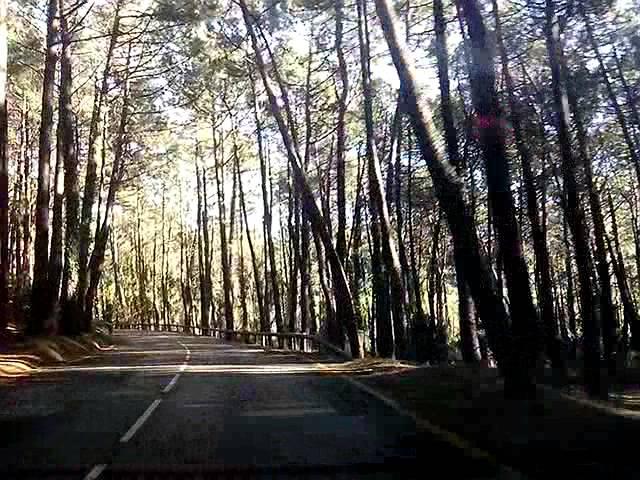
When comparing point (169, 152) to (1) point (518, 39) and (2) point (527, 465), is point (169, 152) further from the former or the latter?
(2) point (527, 465)

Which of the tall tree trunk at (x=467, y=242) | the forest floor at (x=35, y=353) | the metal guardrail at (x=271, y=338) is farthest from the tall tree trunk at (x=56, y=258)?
the tall tree trunk at (x=467, y=242)

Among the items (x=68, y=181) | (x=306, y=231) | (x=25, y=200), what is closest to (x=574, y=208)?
(x=306, y=231)

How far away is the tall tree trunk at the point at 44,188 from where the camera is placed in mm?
25859

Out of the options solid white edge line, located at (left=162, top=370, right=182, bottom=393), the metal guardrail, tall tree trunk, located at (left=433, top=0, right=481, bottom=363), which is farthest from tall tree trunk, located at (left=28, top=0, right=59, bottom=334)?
tall tree trunk, located at (left=433, top=0, right=481, bottom=363)

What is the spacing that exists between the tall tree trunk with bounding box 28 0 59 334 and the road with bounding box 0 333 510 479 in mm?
7491

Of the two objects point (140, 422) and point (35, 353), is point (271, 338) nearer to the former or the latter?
point (35, 353)

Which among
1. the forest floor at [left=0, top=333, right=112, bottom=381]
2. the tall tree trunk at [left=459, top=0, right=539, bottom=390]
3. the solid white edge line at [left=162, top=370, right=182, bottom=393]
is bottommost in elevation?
the solid white edge line at [left=162, top=370, right=182, bottom=393]

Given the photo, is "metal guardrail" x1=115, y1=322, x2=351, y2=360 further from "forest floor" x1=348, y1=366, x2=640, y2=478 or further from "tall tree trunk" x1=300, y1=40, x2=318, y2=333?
"forest floor" x1=348, y1=366, x2=640, y2=478

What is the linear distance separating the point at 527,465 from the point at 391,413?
16.0 ft

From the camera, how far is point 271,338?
44.5 metres

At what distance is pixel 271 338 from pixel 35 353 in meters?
20.1

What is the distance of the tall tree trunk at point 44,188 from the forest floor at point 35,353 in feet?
3.05

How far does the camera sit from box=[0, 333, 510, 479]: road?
28.1 feet

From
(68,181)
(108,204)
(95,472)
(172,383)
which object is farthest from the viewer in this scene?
(108,204)
